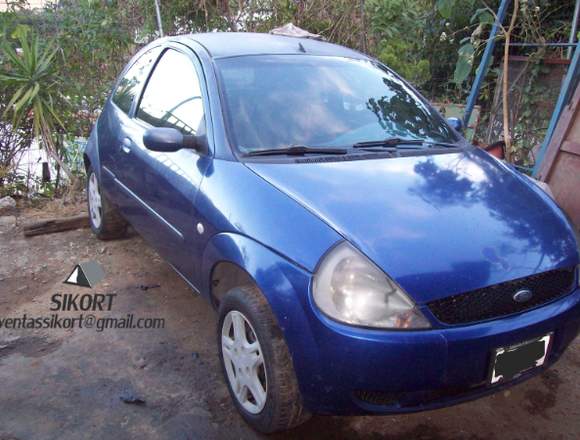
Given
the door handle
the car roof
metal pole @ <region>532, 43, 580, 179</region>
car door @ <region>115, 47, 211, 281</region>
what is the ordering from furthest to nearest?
metal pole @ <region>532, 43, 580, 179</region>, the door handle, the car roof, car door @ <region>115, 47, 211, 281</region>

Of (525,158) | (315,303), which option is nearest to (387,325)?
(315,303)

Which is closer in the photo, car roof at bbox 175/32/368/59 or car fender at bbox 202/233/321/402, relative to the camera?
car fender at bbox 202/233/321/402

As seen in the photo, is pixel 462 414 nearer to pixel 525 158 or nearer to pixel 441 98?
pixel 525 158

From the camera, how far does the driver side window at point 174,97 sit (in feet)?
9.32

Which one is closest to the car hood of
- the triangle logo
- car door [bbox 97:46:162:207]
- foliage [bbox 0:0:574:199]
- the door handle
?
the door handle

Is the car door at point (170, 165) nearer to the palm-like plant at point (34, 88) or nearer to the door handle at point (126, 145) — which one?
the door handle at point (126, 145)

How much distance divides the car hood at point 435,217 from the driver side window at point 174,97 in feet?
2.11

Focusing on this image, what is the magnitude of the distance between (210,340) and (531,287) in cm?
177

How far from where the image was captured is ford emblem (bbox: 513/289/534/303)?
1938 millimetres

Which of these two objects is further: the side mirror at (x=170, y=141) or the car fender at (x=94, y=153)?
the car fender at (x=94, y=153)

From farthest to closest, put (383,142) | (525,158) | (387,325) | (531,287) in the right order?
(525,158)
(383,142)
(531,287)
(387,325)

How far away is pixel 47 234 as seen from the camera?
458 cm

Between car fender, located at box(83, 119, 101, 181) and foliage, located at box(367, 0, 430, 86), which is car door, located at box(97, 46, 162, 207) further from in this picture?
foliage, located at box(367, 0, 430, 86)

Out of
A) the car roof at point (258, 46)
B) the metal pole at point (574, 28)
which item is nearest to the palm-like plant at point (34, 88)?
the car roof at point (258, 46)
